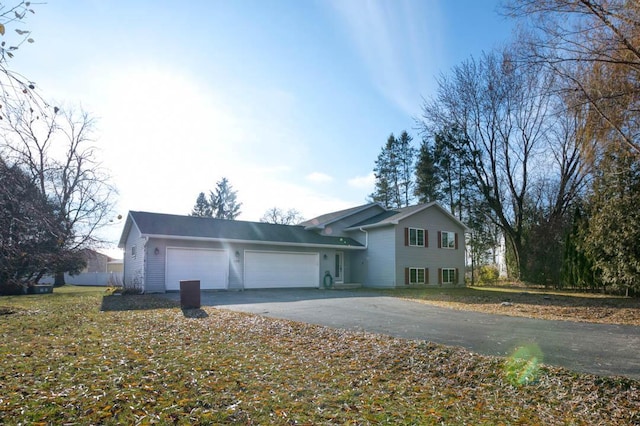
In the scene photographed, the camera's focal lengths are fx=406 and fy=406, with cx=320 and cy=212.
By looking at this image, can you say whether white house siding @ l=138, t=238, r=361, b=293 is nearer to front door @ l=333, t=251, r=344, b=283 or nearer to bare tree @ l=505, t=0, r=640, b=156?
front door @ l=333, t=251, r=344, b=283

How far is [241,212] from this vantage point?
5594cm

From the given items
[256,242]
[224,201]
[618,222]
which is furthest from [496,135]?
[224,201]

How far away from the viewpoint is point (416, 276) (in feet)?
80.2

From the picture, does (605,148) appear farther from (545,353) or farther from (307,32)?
(307,32)

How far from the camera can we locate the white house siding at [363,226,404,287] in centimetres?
2338

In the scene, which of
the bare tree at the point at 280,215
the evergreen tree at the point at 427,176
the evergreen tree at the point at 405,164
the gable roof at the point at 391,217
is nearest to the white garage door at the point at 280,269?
the gable roof at the point at 391,217

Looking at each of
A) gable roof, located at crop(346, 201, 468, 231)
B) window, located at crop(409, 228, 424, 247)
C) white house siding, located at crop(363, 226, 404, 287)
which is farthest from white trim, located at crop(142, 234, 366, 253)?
window, located at crop(409, 228, 424, 247)

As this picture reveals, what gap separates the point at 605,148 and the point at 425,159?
Result: 26.7 m

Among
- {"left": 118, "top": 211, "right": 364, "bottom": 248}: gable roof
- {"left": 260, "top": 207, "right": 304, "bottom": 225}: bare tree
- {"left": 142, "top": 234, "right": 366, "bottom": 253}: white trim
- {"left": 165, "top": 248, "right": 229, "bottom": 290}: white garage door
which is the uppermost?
{"left": 260, "top": 207, "right": 304, "bottom": 225}: bare tree

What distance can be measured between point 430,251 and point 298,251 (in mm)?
8588

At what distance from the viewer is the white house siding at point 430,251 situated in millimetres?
23531

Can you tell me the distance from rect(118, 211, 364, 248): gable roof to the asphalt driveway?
6.70 metres

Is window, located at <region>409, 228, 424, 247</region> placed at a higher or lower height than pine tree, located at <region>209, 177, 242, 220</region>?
lower

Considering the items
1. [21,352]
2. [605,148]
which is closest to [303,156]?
[605,148]
